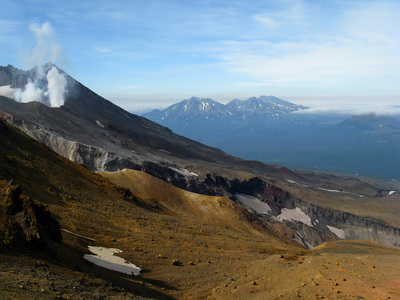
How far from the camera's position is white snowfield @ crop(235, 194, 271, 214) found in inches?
3259

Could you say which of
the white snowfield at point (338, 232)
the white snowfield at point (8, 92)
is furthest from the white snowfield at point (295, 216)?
the white snowfield at point (8, 92)

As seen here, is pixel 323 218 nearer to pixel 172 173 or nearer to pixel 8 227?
pixel 172 173

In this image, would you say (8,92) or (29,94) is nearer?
(29,94)

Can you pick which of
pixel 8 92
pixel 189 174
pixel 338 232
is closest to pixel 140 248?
pixel 189 174

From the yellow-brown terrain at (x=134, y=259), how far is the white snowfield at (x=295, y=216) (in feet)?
179

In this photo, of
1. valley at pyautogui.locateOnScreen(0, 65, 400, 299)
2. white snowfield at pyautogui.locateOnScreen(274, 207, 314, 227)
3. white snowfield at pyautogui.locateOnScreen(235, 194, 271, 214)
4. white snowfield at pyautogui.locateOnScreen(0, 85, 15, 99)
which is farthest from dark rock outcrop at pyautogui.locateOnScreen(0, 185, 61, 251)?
white snowfield at pyautogui.locateOnScreen(0, 85, 15, 99)

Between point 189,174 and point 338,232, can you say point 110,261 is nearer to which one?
point 189,174

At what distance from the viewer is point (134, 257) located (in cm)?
1780

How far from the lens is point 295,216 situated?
280 feet

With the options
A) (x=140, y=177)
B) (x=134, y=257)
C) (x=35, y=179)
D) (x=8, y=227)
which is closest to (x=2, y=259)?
(x=8, y=227)

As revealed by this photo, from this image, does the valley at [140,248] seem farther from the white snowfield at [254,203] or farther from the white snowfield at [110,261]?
the white snowfield at [254,203]

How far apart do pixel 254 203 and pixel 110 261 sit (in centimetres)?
7150

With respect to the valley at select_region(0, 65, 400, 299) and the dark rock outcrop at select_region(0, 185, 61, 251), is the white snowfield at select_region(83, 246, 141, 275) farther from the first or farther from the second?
the dark rock outcrop at select_region(0, 185, 61, 251)

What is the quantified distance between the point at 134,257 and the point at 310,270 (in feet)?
29.7
